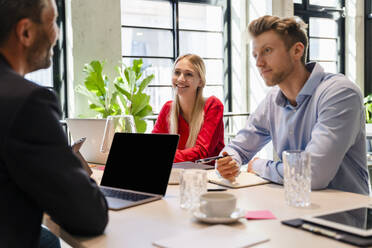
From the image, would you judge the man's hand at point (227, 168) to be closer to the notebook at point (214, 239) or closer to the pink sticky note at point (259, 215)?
the pink sticky note at point (259, 215)

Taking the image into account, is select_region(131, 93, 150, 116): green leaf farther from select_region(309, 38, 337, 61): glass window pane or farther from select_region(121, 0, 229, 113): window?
select_region(309, 38, 337, 61): glass window pane

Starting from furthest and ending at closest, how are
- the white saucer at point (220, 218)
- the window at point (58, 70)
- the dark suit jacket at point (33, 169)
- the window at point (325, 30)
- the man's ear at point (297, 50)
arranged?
the window at point (325, 30)
the window at point (58, 70)
the man's ear at point (297, 50)
the white saucer at point (220, 218)
the dark suit jacket at point (33, 169)

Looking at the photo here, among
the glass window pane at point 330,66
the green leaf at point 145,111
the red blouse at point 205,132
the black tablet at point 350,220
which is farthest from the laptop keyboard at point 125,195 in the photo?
the glass window pane at point 330,66

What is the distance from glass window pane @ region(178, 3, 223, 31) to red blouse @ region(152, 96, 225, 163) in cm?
309

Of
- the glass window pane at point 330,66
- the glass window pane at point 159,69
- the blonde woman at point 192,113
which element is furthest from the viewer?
the glass window pane at point 330,66

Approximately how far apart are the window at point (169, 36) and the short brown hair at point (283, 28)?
3.54m

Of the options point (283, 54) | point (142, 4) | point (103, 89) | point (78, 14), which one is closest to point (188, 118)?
point (283, 54)

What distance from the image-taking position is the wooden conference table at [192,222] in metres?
0.97

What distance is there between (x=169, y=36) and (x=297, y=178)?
4.61 m

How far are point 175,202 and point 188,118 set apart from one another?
150cm

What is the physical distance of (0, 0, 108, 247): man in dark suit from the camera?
0.87 metres

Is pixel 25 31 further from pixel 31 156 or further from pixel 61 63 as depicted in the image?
pixel 61 63

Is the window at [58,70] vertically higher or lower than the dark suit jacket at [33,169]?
higher

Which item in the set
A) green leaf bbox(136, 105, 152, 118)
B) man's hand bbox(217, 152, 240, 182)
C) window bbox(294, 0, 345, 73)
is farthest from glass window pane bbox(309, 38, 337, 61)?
man's hand bbox(217, 152, 240, 182)
